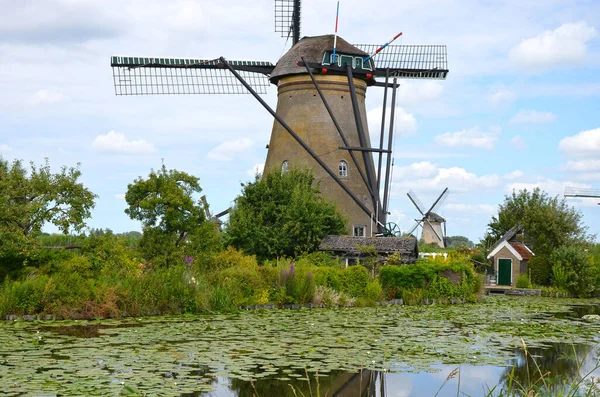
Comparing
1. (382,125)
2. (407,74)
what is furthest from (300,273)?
(407,74)

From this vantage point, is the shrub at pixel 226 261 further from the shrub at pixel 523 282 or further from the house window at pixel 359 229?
the shrub at pixel 523 282

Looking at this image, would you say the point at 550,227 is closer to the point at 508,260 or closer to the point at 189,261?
the point at 508,260

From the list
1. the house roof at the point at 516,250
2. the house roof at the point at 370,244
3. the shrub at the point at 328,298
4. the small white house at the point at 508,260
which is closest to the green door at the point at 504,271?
the small white house at the point at 508,260

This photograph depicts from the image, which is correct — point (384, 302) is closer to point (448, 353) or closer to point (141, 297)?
point (141, 297)

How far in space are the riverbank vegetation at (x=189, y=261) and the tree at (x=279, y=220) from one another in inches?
1.6

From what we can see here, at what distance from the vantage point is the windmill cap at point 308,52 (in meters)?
31.8

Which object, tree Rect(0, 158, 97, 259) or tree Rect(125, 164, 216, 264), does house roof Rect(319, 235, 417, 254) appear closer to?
tree Rect(125, 164, 216, 264)

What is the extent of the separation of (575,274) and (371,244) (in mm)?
8366

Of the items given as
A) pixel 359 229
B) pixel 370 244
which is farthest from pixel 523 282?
pixel 370 244

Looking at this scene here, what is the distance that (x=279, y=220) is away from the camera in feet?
92.2

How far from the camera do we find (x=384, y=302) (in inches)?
874

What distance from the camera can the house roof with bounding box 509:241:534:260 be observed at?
33938 millimetres

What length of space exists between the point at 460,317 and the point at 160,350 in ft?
29.0

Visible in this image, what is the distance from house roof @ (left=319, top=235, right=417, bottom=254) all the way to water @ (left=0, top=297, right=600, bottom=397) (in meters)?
8.34
